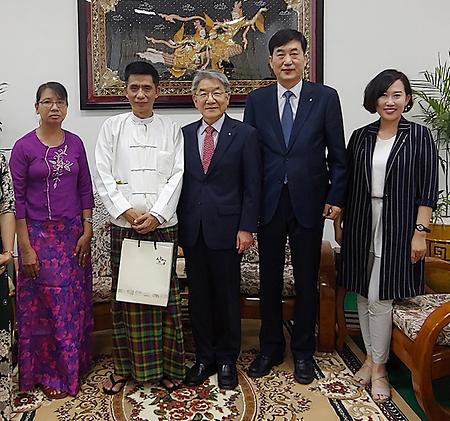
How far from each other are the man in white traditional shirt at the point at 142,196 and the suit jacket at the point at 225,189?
3.0 inches

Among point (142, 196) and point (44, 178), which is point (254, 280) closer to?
point (142, 196)

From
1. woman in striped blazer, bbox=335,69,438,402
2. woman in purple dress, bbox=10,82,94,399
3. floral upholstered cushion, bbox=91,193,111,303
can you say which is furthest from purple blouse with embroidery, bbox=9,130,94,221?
woman in striped blazer, bbox=335,69,438,402

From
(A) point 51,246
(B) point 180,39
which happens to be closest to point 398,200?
(A) point 51,246

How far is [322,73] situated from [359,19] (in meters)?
0.45

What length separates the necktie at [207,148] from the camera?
2.51 metres

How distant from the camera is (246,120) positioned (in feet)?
8.83

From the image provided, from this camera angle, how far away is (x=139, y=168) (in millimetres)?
2445

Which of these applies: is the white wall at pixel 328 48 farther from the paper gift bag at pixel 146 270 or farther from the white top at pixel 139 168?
the paper gift bag at pixel 146 270

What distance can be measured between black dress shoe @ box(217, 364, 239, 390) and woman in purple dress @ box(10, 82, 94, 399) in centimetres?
68

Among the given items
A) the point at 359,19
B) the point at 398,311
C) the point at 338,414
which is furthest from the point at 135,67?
the point at 359,19

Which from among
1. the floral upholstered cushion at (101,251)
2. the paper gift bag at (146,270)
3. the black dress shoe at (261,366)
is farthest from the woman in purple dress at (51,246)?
the black dress shoe at (261,366)

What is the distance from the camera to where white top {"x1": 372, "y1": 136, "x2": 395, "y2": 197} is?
8.02ft

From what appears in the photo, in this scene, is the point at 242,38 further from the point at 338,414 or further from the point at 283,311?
the point at 338,414

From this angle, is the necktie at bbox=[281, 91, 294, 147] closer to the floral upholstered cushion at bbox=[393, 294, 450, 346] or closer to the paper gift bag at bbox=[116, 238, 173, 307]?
the paper gift bag at bbox=[116, 238, 173, 307]
